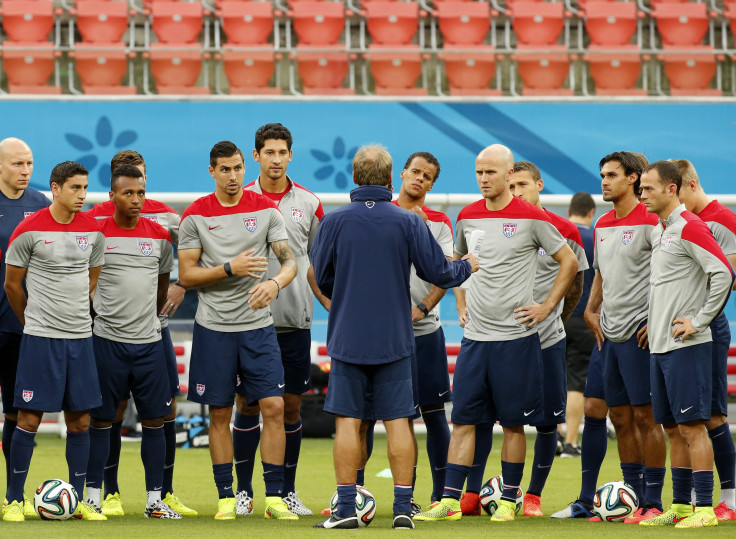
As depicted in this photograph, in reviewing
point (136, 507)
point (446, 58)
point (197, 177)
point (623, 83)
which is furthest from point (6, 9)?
point (136, 507)

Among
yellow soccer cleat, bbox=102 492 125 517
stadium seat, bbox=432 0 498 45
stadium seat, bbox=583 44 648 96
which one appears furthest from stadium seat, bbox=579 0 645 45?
yellow soccer cleat, bbox=102 492 125 517

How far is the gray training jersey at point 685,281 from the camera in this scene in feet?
19.7

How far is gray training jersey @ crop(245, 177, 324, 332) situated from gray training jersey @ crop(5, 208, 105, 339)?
1219mm

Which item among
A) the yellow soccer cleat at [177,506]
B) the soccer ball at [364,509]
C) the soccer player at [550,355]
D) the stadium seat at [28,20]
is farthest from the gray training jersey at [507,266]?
the stadium seat at [28,20]

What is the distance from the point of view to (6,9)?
1577 cm

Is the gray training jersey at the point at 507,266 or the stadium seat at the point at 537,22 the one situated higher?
the stadium seat at the point at 537,22

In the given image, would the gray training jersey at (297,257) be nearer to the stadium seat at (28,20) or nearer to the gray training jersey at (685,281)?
the gray training jersey at (685,281)

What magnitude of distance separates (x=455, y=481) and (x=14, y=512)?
8.55 ft

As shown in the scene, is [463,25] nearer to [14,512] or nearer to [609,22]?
[609,22]

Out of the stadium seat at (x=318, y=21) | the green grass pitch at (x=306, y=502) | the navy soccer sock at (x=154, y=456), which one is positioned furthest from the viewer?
the stadium seat at (x=318, y=21)

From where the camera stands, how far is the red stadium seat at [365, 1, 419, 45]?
16.2m

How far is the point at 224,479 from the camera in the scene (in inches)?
257

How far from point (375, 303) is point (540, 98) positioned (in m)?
8.58

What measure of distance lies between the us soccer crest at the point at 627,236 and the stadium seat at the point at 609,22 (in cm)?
1025
